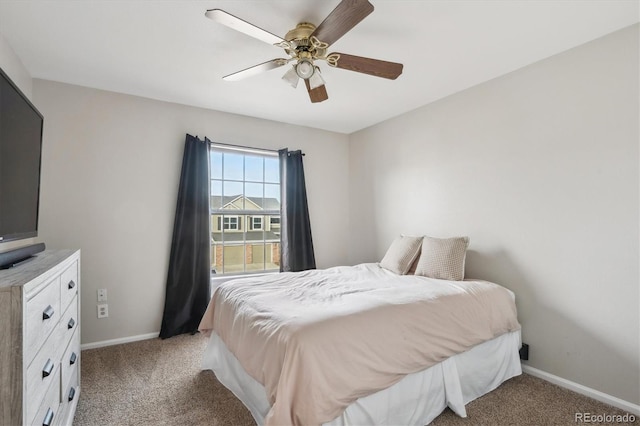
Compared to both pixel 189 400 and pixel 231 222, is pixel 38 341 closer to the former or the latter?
pixel 189 400

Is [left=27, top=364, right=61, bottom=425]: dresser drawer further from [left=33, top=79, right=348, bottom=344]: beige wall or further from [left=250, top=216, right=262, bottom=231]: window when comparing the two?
[left=250, top=216, right=262, bottom=231]: window

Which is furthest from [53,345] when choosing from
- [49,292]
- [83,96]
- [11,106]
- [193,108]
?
[193,108]

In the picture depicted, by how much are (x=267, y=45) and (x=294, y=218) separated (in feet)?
6.76

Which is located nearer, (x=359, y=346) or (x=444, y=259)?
(x=359, y=346)

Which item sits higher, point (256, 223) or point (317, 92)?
point (317, 92)

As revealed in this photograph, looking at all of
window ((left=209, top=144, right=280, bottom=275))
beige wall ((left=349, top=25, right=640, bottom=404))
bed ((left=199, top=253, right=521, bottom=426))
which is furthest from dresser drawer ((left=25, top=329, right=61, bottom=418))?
beige wall ((left=349, top=25, right=640, bottom=404))

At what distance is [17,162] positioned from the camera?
4.87 ft

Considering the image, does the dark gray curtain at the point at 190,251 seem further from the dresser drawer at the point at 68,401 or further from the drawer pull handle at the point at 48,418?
the drawer pull handle at the point at 48,418

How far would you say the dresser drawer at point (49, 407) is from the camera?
1.06m

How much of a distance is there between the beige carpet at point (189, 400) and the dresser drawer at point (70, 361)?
35 cm

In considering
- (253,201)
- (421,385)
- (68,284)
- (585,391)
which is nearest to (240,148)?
(253,201)

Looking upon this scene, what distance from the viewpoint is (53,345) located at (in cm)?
133

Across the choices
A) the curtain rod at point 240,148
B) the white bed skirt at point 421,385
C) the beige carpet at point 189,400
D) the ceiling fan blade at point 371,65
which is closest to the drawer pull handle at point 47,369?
the beige carpet at point 189,400

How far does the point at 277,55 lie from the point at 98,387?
8.89 feet
